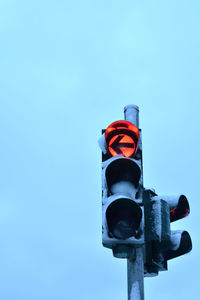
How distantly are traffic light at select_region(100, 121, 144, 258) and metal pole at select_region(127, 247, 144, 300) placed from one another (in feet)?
0.41

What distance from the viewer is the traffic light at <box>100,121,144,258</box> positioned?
6.85 feet

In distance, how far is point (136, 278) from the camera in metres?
2.21

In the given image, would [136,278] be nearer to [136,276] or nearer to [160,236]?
[136,276]

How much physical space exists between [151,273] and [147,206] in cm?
43

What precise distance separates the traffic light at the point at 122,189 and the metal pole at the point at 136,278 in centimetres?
13


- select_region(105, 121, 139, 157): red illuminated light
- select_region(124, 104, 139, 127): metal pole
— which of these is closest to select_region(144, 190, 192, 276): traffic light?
select_region(105, 121, 139, 157): red illuminated light

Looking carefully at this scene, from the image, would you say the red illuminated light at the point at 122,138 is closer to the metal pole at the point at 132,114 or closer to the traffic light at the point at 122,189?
the traffic light at the point at 122,189

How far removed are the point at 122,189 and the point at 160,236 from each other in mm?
398

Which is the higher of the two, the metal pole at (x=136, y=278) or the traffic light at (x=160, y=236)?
the traffic light at (x=160, y=236)

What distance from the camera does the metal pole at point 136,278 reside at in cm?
217

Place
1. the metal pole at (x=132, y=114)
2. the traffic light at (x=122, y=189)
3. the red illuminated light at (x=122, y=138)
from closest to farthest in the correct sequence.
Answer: the traffic light at (x=122, y=189) < the red illuminated light at (x=122, y=138) < the metal pole at (x=132, y=114)

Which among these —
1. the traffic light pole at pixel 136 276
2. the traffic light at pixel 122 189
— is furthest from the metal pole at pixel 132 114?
the traffic light pole at pixel 136 276

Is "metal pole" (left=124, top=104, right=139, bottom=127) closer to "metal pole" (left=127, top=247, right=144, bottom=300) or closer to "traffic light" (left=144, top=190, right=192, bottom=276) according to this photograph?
"traffic light" (left=144, top=190, right=192, bottom=276)

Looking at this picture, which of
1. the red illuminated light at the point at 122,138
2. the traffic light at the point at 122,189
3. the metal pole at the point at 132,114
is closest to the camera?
the traffic light at the point at 122,189
